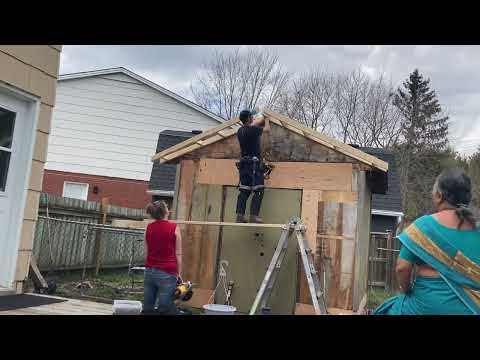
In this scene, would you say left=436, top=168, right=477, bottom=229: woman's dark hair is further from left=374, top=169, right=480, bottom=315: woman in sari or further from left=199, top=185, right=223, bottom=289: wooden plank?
left=199, top=185, right=223, bottom=289: wooden plank

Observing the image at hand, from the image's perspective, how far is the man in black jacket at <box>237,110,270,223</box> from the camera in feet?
19.2

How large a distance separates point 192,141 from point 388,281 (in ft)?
25.4

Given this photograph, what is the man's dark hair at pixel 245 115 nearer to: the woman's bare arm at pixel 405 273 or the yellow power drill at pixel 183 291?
the yellow power drill at pixel 183 291

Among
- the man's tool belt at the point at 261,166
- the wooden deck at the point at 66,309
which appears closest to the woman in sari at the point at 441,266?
the wooden deck at the point at 66,309

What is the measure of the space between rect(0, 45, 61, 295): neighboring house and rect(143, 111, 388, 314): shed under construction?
2.27 m

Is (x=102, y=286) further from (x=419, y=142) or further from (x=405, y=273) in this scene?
(x=419, y=142)

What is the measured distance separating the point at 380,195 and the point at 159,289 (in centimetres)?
1011

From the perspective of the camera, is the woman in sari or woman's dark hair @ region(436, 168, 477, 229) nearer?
the woman in sari

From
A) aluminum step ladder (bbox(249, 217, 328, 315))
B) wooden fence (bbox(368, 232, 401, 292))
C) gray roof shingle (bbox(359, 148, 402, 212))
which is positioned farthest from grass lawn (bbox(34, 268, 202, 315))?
gray roof shingle (bbox(359, 148, 402, 212))

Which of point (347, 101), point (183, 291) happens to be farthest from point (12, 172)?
point (347, 101)

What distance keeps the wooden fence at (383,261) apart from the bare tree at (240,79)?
13.5 meters

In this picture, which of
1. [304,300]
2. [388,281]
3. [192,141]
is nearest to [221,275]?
[304,300]
